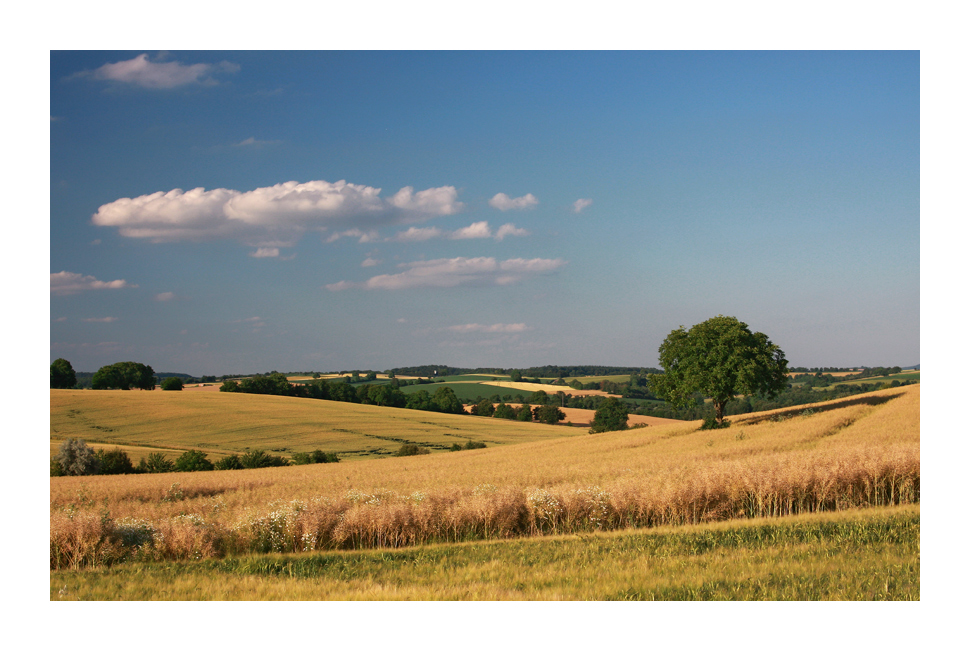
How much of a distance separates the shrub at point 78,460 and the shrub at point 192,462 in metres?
4.51

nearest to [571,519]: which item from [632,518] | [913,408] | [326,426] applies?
[632,518]

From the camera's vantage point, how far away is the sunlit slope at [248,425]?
1666 inches

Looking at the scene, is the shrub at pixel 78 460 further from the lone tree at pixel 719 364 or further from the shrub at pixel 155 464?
the lone tree at pixel 719 364

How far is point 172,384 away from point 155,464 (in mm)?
21634

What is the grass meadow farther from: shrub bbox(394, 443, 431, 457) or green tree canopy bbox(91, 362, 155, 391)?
green tree canopy bbox(91, 362, 155, 391)

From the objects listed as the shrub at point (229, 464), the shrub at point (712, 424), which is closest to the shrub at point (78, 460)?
the shrub at point (229, 464)

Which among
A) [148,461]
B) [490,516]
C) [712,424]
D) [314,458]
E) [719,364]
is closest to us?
[490,516]

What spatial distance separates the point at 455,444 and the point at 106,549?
3916 cm

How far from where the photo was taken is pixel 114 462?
32.8 m

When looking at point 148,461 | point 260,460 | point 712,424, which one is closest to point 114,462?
point 148,461

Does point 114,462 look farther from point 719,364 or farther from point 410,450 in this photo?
point 719,364

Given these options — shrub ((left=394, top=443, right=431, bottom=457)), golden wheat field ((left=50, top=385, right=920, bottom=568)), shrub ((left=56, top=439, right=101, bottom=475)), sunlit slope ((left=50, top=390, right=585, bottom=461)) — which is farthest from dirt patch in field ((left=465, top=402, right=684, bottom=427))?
golden wheat field ((left=50, top=385, right=920, bottom=568))

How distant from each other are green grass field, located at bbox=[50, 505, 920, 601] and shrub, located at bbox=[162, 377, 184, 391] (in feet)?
164

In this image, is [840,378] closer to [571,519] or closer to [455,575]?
[571,519]
